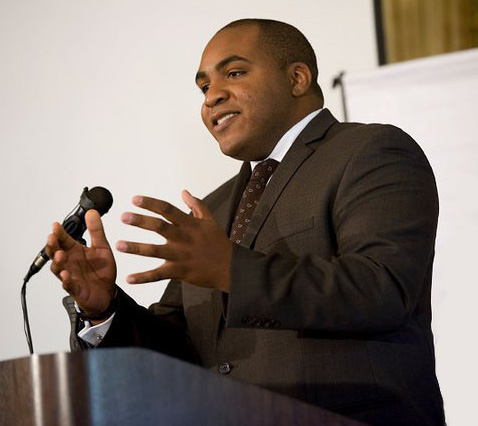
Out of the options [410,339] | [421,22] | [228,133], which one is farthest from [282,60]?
[421,22]

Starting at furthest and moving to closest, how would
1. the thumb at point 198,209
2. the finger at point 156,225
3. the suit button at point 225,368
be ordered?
1. the suit button at point 225,368
2. the thumb at point 198,209
3. the finger at point 156,225

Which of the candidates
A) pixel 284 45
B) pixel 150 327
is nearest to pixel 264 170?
pixel 284 45

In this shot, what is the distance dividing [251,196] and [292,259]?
69cm

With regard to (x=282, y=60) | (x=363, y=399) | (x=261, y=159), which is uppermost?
(x=282, y=60)

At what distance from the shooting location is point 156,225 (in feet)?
5.44

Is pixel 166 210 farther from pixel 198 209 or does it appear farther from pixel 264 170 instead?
pixel 264 170

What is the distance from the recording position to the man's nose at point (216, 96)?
106 inches

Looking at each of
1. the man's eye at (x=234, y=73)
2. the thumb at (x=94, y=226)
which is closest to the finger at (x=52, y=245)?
the thumb at (x=94, y=226)

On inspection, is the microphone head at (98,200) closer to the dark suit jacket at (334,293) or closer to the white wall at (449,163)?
the dark suit jacket at (334,293)

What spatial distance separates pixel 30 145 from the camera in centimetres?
415

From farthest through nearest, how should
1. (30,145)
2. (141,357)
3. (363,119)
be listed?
(30,145) < (363,119) < (141,357)

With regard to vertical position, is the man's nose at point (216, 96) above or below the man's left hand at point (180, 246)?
above

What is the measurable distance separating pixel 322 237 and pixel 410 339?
34 centimetres

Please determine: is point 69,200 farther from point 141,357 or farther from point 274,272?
point 141,357
